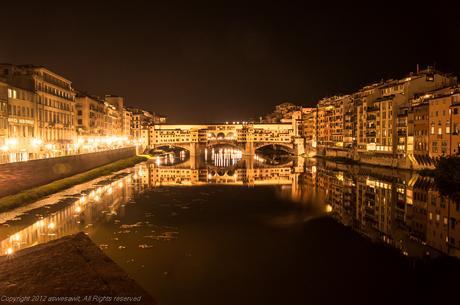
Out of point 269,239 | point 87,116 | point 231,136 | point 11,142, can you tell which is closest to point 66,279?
point 269,239

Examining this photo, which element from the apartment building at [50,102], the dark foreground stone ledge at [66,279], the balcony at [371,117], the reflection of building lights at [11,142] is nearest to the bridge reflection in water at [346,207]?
the dark foreground stone ledge at [66,279]

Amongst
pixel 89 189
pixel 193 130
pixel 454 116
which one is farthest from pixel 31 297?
pixel 193 130

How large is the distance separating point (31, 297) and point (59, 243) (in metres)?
3.79

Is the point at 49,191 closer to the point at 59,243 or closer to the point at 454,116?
the point at 59,243

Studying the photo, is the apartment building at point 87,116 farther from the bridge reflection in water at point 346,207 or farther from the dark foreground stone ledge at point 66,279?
the dark foreground stone ledge at point 66,279

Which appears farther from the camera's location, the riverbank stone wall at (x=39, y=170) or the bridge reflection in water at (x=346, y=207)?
the riverbank stone wall at (x=39, y=170)

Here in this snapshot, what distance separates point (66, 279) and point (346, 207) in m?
19.9

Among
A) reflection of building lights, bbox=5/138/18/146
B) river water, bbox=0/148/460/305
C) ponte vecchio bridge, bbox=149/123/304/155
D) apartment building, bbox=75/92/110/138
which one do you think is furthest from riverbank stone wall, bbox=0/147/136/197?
ponte vecchio bridge, bbox=149/123/304/155

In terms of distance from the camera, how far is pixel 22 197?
2328 cm

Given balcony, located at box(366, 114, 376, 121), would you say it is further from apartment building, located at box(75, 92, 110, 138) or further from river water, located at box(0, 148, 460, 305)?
apartment building, located at box(75, 92, 110, 138)

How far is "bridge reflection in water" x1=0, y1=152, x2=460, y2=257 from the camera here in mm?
17062

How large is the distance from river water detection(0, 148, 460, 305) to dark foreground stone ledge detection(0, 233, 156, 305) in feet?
8.68

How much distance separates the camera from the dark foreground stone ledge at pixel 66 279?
724 centimetres

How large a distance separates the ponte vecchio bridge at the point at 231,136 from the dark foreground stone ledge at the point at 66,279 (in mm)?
72726
